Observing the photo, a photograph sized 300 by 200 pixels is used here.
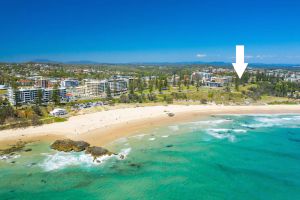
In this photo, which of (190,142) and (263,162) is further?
(190,142)

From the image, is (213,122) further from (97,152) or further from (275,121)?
(97,152)

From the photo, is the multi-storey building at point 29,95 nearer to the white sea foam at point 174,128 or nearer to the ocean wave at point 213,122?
the white sea foam at point 174,128

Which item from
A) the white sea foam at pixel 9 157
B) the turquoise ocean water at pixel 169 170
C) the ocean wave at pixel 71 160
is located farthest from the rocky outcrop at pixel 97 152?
the white sea foam at pixel 9 157

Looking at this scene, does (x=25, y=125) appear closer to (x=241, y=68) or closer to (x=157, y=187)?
(x=157, y=187)

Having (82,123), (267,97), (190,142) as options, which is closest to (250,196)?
(190,142)

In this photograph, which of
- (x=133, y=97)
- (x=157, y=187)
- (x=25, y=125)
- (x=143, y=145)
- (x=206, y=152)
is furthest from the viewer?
(x=133, y=97)

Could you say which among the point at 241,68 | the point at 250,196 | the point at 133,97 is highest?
the point at 241,68

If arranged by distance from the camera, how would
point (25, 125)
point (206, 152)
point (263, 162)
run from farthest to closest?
point (25, 125) → point (206, 152) → point (263, 162)

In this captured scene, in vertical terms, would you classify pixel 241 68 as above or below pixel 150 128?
above
